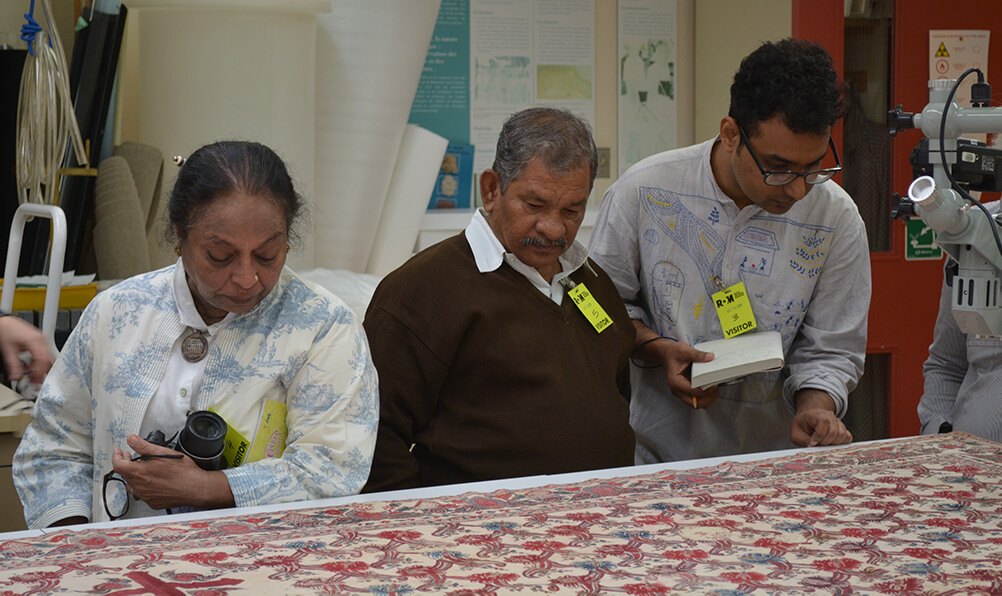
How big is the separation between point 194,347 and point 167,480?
235 millimetres

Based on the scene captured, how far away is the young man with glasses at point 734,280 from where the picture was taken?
2184 millimetres

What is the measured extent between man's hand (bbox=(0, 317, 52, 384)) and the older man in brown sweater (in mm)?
714

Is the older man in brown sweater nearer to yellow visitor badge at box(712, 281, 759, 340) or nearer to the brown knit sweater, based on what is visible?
the brown knit sweater

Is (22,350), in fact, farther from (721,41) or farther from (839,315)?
(721,41)

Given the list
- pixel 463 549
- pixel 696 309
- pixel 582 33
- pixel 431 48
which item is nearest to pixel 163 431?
pixel 463 549

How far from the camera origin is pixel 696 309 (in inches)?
89.6

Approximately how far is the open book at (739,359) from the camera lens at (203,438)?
102 centimetres

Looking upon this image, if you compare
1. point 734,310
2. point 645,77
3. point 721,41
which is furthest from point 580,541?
point 721,41

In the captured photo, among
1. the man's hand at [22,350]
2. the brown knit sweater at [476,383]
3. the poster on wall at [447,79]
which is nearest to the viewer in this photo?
the man's hand at [22,350]

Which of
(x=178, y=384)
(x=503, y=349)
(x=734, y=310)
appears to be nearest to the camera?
(x=178, y=384)

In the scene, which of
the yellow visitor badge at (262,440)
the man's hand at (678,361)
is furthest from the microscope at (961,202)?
the yellow visitor badge at (262,440)

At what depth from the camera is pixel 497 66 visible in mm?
4031

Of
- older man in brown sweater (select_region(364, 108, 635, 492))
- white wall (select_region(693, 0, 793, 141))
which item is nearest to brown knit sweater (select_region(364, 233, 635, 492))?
older man in brown sweater (select_region(364, 108, 635, 492))

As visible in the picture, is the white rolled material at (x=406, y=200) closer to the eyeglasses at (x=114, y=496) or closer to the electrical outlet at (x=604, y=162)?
the electrical outlet at (x=604, y=162)
